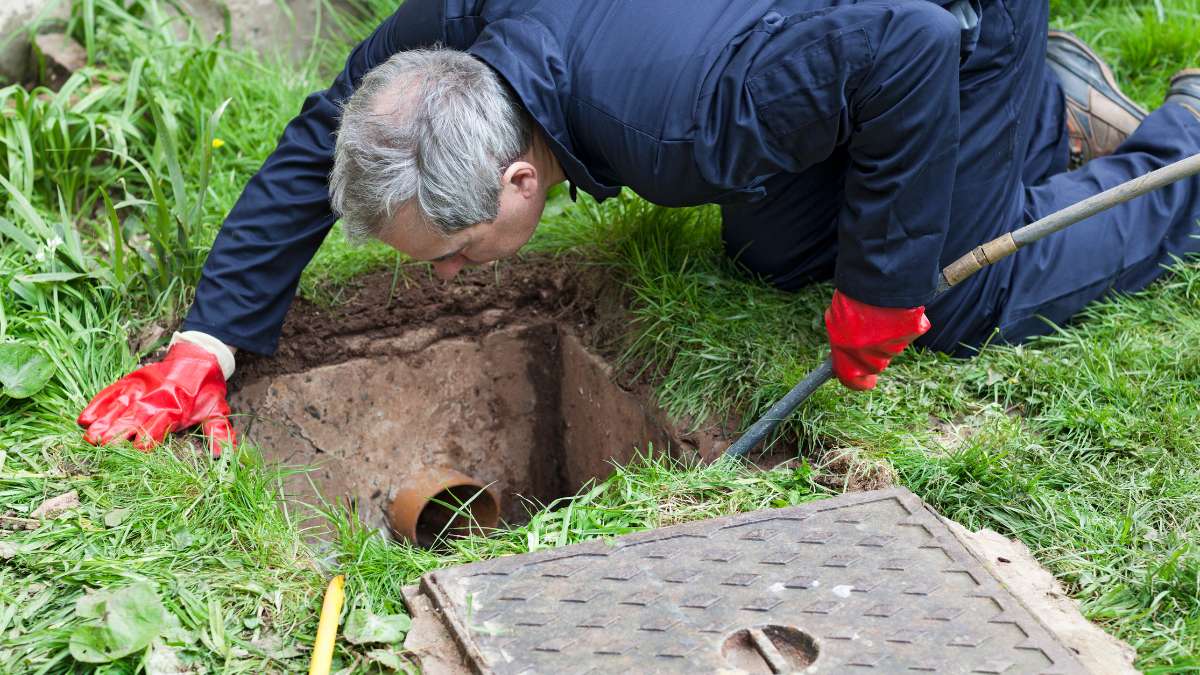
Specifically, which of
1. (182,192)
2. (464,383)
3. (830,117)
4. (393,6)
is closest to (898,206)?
(830,117)

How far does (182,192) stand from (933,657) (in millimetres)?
2059

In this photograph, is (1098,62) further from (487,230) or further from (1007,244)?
(487,230)

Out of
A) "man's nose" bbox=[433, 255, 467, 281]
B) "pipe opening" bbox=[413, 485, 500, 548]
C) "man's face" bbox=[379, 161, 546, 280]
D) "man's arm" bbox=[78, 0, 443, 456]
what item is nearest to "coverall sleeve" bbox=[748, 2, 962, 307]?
"man's face" bbox=[379, 161, 546, 280]

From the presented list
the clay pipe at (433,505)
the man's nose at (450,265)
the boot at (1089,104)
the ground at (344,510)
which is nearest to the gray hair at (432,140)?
the man's nose at (450,265)

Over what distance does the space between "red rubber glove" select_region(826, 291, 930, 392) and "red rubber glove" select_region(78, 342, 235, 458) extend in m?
1.27

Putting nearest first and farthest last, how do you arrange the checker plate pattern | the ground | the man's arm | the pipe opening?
the checker plate pattern → the ground → the man's arm → the pipe opening

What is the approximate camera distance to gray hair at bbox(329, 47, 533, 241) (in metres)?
2.08

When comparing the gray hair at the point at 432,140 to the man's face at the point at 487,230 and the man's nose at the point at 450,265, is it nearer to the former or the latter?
the man's face at the point at 487,230

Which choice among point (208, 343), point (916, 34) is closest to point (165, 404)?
point (208, 343)

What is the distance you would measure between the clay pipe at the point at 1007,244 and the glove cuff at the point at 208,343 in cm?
115

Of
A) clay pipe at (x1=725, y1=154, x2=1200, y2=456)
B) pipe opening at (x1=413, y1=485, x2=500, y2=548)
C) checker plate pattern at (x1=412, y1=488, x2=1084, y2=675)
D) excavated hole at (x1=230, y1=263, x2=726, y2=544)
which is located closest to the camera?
checker plate pattern at (x1=412, y1=488, x2=1084, y2=675)

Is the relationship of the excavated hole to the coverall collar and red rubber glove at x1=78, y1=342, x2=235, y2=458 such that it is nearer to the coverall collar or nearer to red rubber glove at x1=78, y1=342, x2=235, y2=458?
red rubber glove at x1=78, y1=342, x2=235, y2=458

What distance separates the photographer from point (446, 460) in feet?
10.3

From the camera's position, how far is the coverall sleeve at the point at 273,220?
259cm
